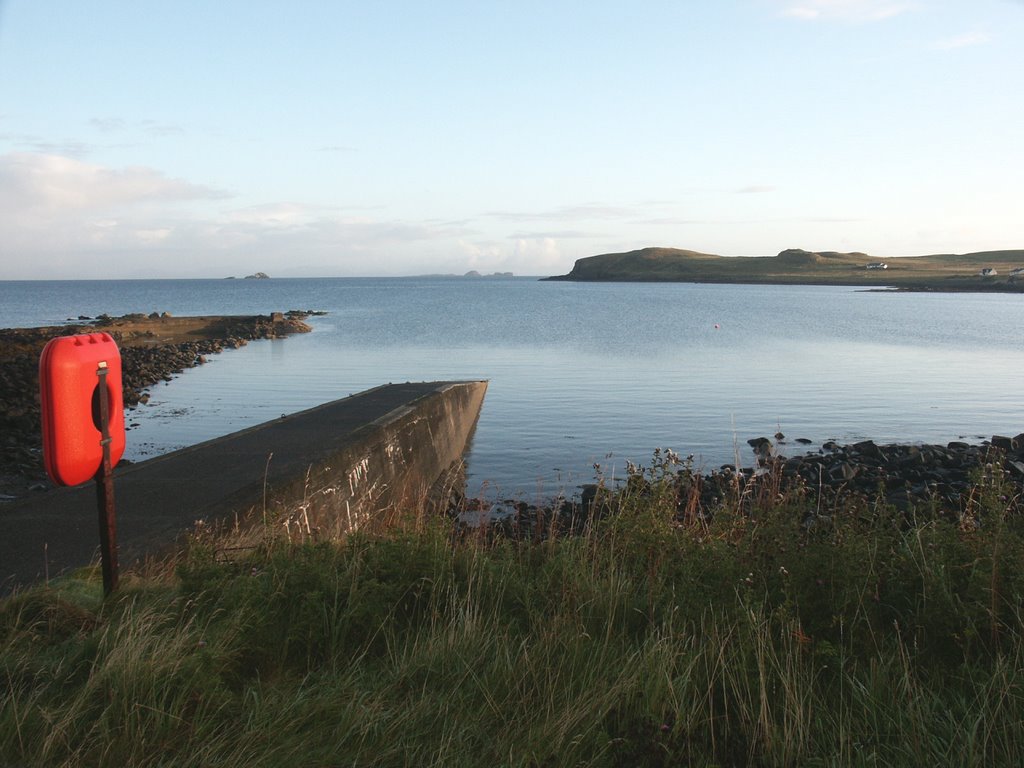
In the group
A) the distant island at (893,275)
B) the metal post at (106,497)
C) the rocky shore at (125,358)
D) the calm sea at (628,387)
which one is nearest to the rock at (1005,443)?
the calm sea at (628,387)

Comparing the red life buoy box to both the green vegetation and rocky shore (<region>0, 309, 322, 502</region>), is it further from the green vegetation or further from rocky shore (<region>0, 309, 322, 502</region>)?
rocky shore (<region>0, 309, 322, 502</region>)

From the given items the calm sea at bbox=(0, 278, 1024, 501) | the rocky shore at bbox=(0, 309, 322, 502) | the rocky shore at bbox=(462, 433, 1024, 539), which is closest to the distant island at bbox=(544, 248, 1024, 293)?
the calm sea at bbox=(0, 278, 1024, 501)

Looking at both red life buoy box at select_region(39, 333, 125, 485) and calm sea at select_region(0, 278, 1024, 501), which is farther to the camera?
calm sea at select_region(0, 278, 1024, 501)

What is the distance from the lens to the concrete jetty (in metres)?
6.99

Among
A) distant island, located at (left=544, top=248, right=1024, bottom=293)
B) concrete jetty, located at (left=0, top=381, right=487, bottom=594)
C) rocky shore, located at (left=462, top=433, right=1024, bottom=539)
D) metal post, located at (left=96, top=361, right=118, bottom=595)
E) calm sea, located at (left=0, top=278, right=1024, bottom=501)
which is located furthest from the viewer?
distant island, located at (left=544, top=248, right=1024, bottom=293)

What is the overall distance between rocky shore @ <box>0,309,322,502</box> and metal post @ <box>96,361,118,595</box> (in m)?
8.64

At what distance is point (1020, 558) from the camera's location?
4.93 m

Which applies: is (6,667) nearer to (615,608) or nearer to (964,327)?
(615,608)

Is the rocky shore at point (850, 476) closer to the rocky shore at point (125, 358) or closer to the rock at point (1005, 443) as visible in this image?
the rock at point (1005, 443)

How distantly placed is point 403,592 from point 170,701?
1.67 meters

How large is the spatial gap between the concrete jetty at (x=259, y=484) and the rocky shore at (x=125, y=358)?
424 cm

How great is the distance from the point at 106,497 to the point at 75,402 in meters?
0.69

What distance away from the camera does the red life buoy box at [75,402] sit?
179 inches

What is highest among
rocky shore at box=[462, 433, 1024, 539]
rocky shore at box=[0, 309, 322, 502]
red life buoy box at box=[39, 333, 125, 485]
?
red life buoy box at box=[39, 333, 125, 485]
